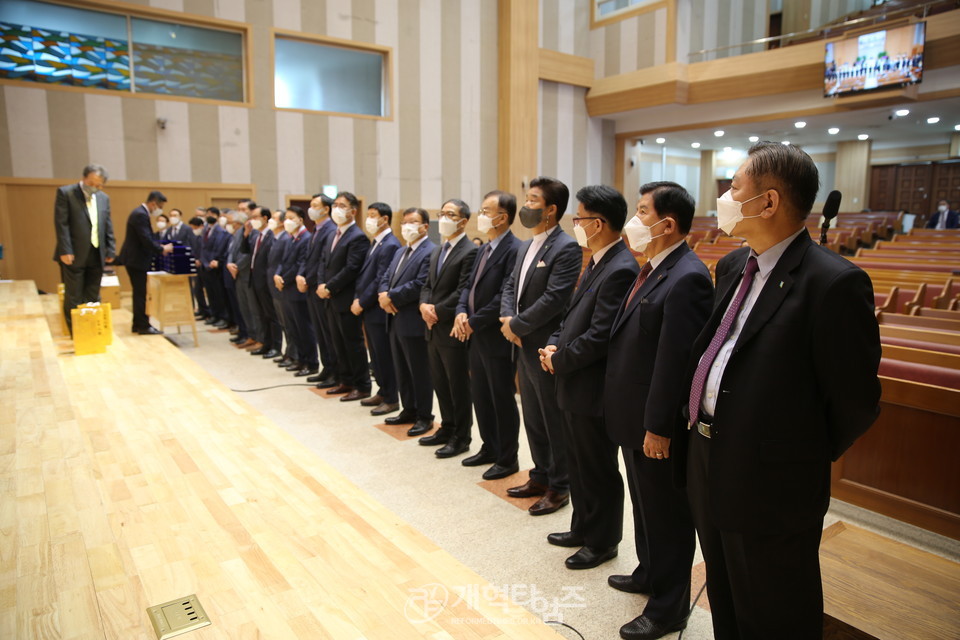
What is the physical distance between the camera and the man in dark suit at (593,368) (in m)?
2.36

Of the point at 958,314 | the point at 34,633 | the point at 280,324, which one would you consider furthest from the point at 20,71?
the point at 958,314

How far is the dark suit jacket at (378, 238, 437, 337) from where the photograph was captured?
159 inches

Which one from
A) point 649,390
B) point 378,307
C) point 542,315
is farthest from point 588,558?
point 378,307

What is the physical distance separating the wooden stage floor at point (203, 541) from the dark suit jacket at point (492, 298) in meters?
1.06

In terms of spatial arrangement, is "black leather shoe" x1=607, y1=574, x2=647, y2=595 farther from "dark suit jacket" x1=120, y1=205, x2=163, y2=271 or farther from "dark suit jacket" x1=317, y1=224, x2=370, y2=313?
"dark suit jacket" x1=120, y1=205, x2=163, y2=271

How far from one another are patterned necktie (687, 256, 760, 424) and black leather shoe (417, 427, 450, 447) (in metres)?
2.55

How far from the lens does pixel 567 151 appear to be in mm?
12523

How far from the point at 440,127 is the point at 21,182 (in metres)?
6.07

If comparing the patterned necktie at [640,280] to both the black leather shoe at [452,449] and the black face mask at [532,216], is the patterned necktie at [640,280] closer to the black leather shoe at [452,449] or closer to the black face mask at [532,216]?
the black face mask at [532,216]

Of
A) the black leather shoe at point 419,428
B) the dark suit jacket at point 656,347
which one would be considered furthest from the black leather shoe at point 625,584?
the black leather shoe at point 419,428

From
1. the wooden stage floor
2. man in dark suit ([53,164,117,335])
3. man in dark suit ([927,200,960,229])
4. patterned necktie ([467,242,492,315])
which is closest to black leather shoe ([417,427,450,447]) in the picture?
patterned necktie ([467,242,492,315])

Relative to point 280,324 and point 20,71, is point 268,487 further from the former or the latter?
point 20,71

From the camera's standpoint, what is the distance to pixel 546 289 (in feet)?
9.62

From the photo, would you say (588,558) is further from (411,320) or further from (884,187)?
(884,187)
